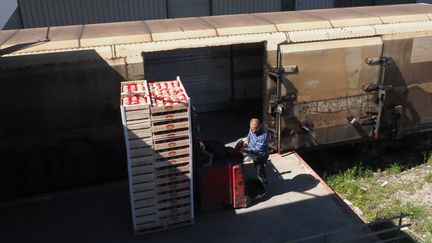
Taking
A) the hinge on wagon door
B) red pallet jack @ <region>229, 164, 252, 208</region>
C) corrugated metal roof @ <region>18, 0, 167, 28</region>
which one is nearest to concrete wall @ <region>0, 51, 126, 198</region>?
red pallet jack @ <region>229, 164, 252, 208</region>

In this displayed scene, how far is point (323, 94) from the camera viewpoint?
9.28 metres

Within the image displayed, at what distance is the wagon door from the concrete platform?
135cm

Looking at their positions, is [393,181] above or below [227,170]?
below

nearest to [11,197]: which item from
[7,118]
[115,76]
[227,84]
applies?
[7,118]

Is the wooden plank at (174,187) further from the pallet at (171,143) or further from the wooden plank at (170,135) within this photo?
the wooden plank at (170,135)

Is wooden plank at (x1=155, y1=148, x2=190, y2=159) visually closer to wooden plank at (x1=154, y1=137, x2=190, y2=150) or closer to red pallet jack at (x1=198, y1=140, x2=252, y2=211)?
wooden plank at (x1=154, y1=137, x2=190, y2=150)

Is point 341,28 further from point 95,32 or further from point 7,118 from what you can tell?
point 7,118

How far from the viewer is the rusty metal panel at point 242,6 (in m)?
15.3

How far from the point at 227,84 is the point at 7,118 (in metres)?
6.73

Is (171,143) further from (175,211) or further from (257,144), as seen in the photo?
(257,144)

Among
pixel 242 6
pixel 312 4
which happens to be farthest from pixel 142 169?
pixel 312 4

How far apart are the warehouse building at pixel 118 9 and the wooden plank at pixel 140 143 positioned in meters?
8.68

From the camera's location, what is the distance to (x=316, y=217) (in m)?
7.62

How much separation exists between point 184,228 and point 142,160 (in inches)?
64.3
